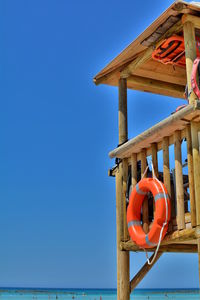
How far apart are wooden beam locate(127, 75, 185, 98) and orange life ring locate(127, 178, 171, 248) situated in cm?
193

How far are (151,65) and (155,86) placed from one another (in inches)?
21.5

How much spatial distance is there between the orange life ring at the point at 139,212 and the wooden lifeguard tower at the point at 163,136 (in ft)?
0.30

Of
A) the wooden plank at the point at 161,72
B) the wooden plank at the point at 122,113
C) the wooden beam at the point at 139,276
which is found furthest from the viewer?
the wooden plank at the point at 161,72

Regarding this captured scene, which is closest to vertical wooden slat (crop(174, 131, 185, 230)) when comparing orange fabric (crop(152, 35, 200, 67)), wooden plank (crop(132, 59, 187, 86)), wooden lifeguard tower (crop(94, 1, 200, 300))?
wooden lifeguard tower (crop(94, 1, 200, 300))

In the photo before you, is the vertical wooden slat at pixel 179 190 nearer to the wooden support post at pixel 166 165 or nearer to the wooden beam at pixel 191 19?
the wooden support post at pixel 166 165

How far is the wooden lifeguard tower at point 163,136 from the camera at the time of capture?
539 cm

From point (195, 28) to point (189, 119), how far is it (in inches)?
56.5

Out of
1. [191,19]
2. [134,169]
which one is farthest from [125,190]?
[191,19]

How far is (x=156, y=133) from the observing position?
584 centimetres

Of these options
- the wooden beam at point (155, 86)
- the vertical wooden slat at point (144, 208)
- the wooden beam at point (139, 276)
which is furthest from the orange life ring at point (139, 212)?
the wooden beam at point (155, 86)

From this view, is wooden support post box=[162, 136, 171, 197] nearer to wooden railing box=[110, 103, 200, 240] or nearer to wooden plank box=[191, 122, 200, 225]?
wooden railing box=[110, 103, 200, 240]

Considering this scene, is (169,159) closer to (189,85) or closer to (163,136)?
(163,136)

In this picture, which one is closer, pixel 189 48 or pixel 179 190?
pixel 179 190

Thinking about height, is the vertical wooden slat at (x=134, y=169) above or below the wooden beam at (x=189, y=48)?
below
